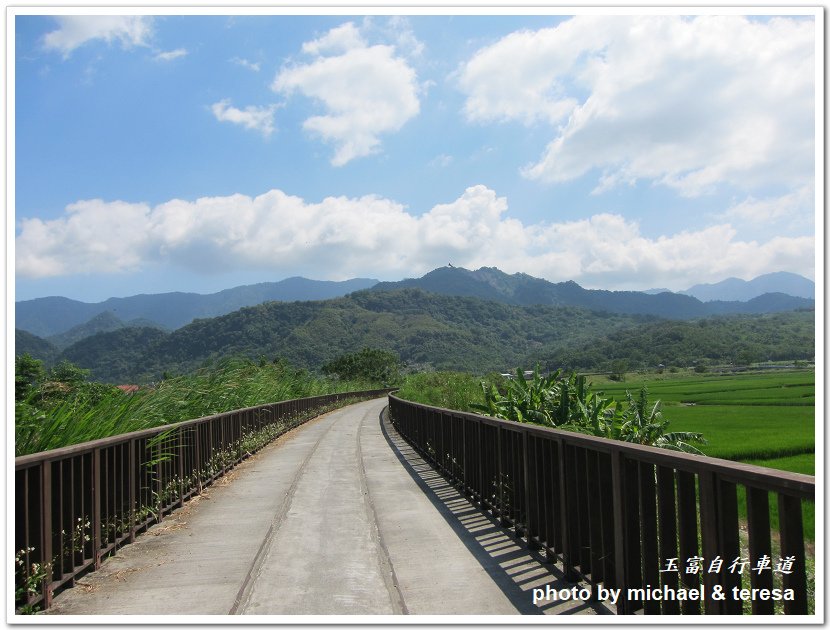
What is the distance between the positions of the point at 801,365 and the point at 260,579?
87945mm

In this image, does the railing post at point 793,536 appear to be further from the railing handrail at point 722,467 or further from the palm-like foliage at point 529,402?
the palm-like foliage at point 529,402

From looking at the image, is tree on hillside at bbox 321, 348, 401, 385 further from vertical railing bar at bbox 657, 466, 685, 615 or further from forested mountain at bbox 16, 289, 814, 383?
vertical railing bar at bbox 657, 466, 685, 615

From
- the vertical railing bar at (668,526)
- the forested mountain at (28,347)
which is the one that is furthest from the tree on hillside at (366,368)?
the vertical railing bar at (668,526)

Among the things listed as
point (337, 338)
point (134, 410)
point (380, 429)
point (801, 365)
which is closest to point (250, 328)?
point (337, 338)

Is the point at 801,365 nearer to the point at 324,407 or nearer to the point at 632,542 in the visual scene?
the point at 324,407

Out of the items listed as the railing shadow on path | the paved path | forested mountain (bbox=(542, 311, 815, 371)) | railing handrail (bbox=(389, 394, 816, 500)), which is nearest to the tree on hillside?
forested mountain (bbox=(542, 311, 815, 371))

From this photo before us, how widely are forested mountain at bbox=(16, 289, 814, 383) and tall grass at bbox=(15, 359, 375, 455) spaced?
44.3 m

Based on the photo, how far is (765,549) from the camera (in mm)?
2848

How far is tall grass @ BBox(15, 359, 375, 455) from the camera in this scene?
18.7 feet

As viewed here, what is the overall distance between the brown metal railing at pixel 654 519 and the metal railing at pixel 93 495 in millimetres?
3617

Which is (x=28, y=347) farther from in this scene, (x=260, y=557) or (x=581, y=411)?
(x=260, y=557)

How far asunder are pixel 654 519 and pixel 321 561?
9.85 feet

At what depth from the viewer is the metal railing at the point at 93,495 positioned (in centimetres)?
438

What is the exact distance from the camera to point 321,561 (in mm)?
5598
